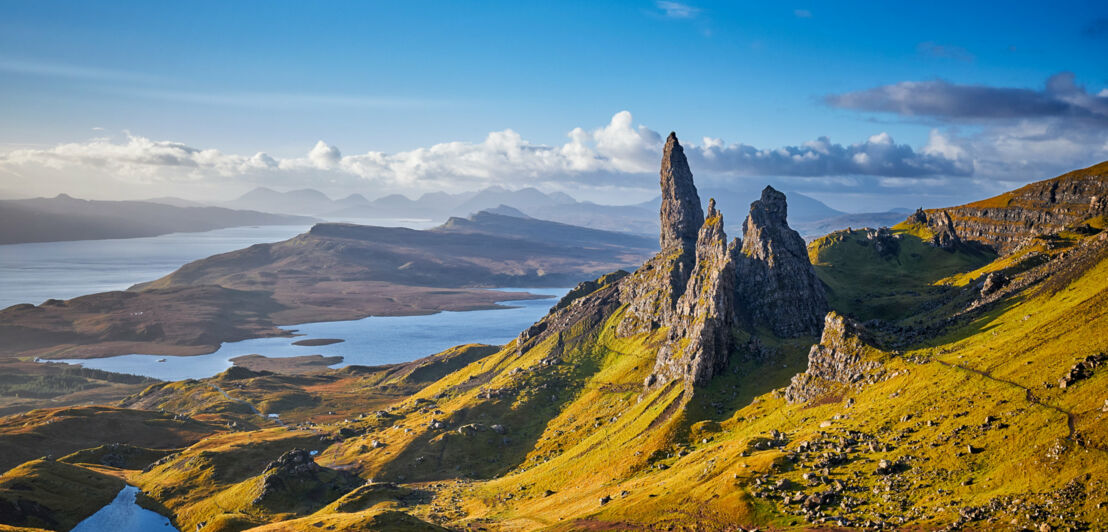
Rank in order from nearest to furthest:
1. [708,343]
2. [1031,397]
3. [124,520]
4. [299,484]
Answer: [1031,397]
[124,520]
[708,343]
[299,484]

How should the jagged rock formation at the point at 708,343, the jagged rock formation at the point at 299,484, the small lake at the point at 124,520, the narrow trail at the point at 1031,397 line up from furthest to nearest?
the jagged rock formation at the point at 708,343
the jagged rock formation at the point at 299,484
the small lake at the point at 124,520
the narrow trail at the point at 1031,397

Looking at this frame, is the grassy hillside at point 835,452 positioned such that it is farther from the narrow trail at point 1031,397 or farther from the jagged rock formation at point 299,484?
the jagged rock formation at point 299,484

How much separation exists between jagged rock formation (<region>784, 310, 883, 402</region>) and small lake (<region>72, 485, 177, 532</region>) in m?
160

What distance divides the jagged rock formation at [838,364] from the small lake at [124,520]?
160336 millimetres

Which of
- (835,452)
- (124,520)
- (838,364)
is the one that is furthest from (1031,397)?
(124,520)

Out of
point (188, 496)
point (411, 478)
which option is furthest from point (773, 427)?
point (188, 496)

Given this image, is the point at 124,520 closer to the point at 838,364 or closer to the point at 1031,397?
the point at 838,364

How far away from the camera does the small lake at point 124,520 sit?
165 metres

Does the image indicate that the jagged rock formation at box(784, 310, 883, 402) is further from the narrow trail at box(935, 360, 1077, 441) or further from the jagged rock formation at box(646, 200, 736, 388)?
the jagged rock formation at box(646, 200, 736, 388)

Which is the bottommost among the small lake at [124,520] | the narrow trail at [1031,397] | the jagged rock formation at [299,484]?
the small lake at [124,520]

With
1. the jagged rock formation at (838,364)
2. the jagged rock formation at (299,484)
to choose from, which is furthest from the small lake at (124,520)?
the jagged rock formation at (838,364)

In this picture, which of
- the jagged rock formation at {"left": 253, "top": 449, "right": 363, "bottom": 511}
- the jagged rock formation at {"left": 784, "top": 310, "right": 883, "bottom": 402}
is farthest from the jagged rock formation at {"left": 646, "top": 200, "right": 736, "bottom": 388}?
the jagged rock formation at {"left": 253, "top": 449, "right": 363, "bottom": 511}

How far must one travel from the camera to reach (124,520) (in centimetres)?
16912

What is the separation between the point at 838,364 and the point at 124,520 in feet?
589
